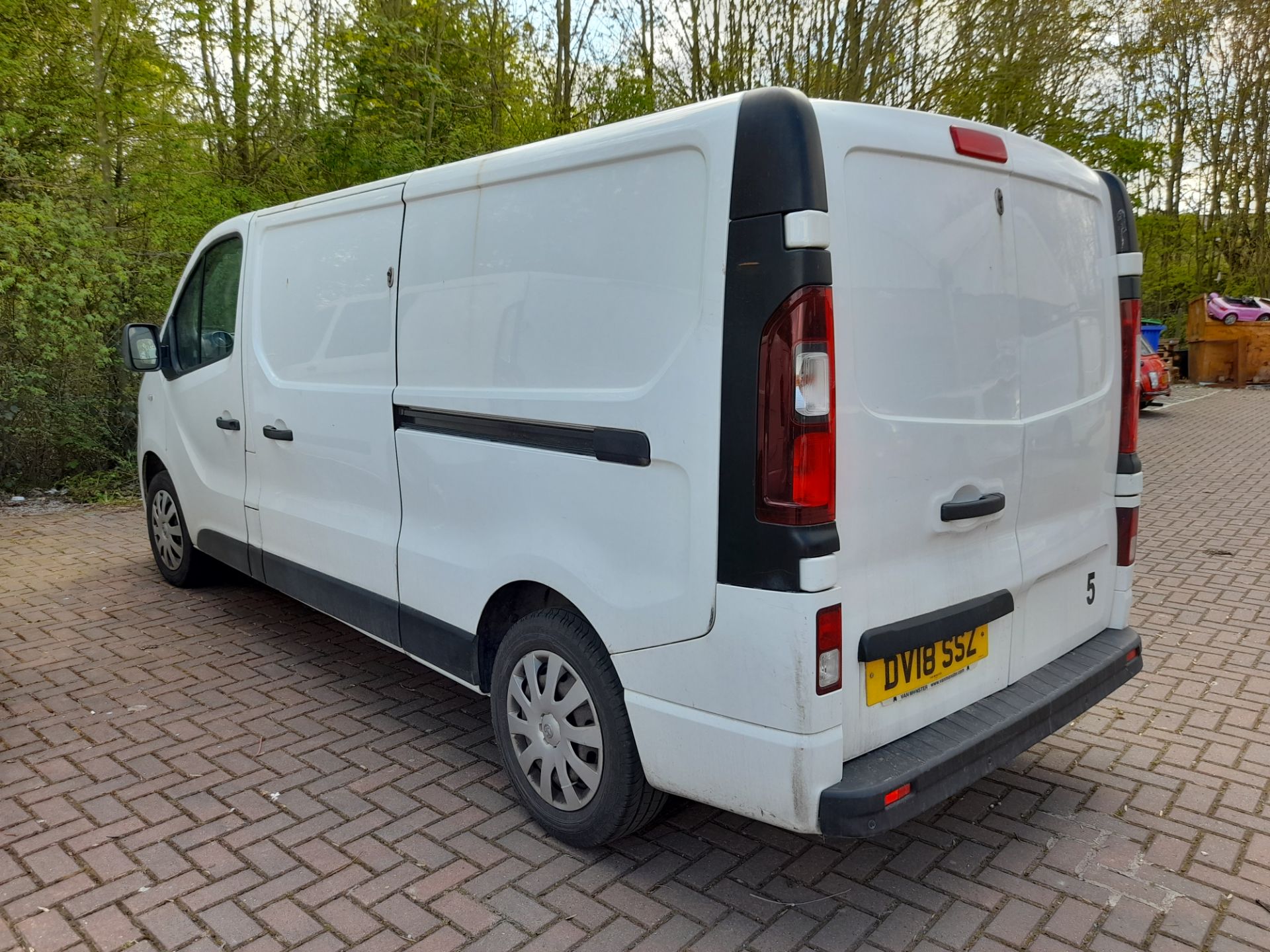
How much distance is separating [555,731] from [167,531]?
4045 mm

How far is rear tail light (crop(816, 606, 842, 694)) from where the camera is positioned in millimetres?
2328

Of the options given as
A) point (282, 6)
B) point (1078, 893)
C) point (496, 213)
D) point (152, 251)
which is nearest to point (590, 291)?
point (496, 213)

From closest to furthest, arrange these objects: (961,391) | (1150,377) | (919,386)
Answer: (919,386), (961,391), (1150,377)

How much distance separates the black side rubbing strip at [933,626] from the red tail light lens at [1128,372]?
0.91 meters

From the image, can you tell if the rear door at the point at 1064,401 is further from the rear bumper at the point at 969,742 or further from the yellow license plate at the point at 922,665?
the yellow license plate at the point at 922,665

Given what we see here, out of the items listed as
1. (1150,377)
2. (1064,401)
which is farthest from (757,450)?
(1150,377)

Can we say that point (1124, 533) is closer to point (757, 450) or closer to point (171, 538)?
point (757, 450)

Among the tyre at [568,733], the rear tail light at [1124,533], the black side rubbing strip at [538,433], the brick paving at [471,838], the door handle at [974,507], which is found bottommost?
the brick paving at [471,838]

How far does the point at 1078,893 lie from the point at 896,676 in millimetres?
915

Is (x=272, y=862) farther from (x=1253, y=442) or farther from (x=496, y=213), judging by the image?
(x=1253, y=442)

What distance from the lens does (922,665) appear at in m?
2.63

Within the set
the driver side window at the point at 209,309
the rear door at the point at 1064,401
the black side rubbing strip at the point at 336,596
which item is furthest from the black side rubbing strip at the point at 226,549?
the rear door at the point at 1064,401

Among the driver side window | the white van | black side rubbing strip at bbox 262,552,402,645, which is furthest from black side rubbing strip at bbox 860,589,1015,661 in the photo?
the driver side window

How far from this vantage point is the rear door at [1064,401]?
9.50ft
